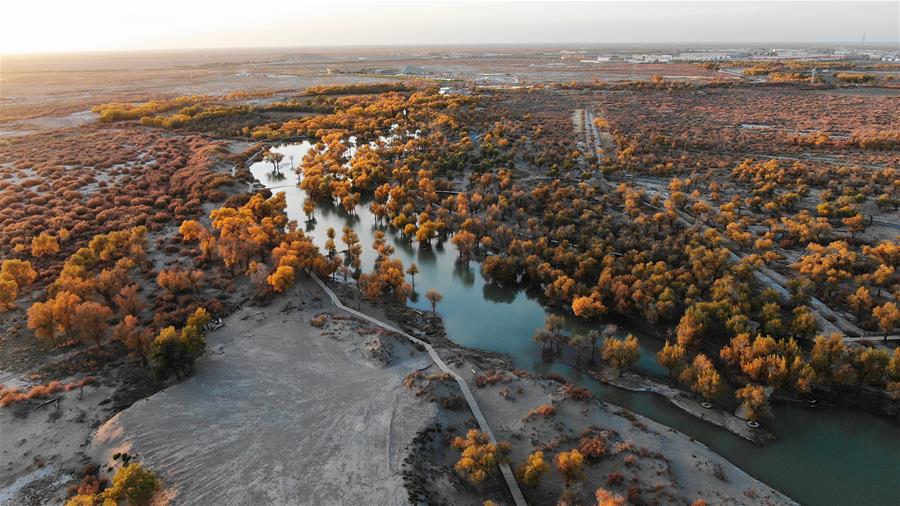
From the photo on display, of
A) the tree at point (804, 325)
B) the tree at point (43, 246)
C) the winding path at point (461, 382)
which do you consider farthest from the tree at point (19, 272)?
the tree at point (804, 325)

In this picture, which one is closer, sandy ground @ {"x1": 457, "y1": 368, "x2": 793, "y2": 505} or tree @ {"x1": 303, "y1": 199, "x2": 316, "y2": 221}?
sandy ground @ {"x1": 457, "y1": 368, "x2": 793, "y2": 505}

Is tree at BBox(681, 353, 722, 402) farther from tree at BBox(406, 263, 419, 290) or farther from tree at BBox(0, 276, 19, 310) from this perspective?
tree at BBox(0, 276, 19, 310)

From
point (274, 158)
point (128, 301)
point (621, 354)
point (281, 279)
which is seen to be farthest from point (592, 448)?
point (274, 158)

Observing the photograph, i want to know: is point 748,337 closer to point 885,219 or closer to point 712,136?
point 885,219

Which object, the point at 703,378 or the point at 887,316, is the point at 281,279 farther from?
the point at 887,316

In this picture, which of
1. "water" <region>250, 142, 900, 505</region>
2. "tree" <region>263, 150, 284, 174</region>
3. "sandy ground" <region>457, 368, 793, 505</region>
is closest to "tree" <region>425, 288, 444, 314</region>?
"water" <region>250, 142, 900, 505</region>

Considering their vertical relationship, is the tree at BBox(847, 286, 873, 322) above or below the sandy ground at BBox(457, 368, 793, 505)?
above

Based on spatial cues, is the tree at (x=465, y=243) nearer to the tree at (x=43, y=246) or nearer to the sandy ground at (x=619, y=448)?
the sandy ground at (x=619, y=448)
